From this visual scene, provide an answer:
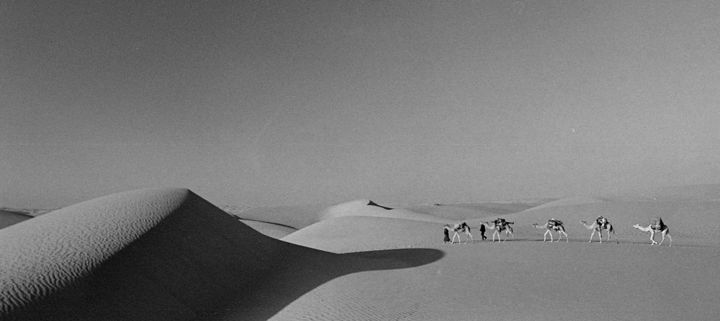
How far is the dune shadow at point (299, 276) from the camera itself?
9375 millimetres

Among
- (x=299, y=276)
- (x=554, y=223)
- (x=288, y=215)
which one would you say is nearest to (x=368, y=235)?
(x=554, y=223)

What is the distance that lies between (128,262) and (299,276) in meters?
4.23

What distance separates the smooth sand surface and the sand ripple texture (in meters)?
0.04

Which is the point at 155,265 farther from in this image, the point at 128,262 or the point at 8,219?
the point at 8,219

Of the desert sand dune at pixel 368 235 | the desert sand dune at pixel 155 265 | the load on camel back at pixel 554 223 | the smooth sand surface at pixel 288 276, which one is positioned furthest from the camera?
the desert sand dune at pixel 368 235

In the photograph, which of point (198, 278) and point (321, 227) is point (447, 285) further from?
point (321, 227)

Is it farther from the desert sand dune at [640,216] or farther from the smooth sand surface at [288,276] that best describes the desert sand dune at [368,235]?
the desert sand dune at [640,216]

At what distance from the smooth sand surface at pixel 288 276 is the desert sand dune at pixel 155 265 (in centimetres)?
4

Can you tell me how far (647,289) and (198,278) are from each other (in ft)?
32.6

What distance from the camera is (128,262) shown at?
996 cm

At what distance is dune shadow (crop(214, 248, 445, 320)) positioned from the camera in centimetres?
938

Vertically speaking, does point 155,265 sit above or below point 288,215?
above

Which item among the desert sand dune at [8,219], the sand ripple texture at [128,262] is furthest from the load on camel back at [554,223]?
the desert sand dune at [8,219]

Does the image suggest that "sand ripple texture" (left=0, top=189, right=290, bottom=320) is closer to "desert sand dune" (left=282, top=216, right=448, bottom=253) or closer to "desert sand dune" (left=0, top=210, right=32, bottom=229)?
"desert sand dune" (left=282, top=216, right=448, bottom=253)
